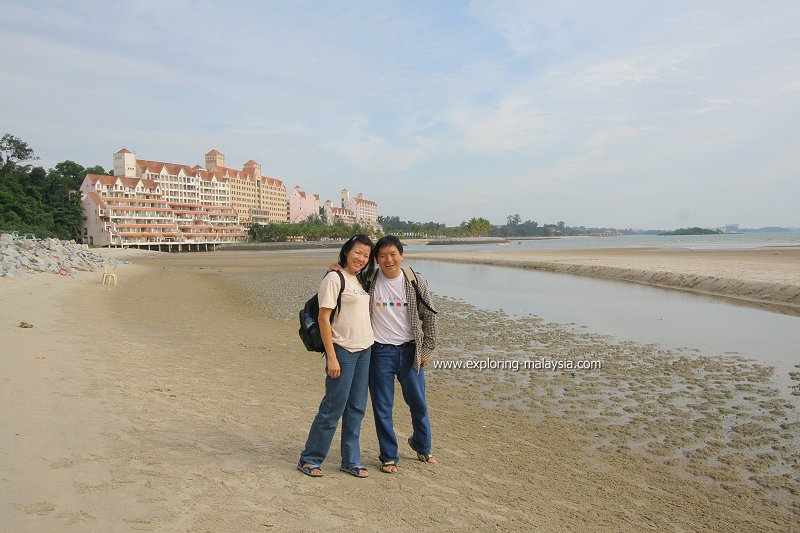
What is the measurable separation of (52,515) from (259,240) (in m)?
130

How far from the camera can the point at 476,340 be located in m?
13.2

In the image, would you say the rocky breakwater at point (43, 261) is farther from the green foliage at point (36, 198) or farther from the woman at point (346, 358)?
the green foliage at point (36, 198)

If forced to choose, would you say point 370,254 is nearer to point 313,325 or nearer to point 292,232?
point 313,325

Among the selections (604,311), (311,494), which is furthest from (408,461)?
(604,311)

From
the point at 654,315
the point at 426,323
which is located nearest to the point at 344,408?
the point at 426,323

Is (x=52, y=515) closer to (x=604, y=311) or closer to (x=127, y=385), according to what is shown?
(x=127, y=385)

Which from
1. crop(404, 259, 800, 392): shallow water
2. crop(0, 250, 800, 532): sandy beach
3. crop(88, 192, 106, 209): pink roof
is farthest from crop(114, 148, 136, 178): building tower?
crop(0, 250, 800, 532): sandy beach

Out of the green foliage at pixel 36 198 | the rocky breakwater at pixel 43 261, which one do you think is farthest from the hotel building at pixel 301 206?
the rocky breakwater at pixel 43 261

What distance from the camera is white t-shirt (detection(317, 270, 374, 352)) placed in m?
4.39

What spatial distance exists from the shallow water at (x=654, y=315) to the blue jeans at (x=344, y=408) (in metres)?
7.62

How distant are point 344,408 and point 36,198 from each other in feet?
312

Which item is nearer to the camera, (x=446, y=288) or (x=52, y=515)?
(x=52, y=515)

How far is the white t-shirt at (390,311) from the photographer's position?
475 cm

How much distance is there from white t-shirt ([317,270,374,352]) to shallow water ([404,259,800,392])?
25.5 ft
